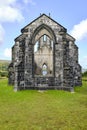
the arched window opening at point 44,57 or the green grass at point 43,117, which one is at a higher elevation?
the arched window opening at point 44,57

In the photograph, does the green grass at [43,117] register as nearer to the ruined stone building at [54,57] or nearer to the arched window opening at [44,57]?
the ruined stone building at [54,57]

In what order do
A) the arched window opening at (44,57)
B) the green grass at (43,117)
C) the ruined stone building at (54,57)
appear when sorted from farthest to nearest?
1. the arched window opening at (44,57)
2. the ruined stone building at (54,57)
3. the green grass at (43,117)

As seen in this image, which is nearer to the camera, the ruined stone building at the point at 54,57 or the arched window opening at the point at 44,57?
the ruined stone building at the point at 54,57

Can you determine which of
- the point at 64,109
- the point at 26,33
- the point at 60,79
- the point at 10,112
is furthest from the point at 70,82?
the point at 10,112

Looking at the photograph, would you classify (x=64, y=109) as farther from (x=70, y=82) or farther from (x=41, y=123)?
(x=70, y=82)

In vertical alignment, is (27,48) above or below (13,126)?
above

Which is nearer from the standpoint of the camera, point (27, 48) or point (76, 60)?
point (27, 48)

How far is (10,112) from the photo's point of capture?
14.0 metres

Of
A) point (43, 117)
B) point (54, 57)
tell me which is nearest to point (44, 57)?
point (54, 57)

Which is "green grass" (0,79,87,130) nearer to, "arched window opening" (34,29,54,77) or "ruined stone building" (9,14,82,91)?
"ruined stone building" (9,14,82,91)

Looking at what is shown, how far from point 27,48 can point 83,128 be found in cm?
1657

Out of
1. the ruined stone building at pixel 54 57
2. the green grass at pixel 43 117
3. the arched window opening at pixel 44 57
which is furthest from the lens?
the arched window opening at pixel 44 57

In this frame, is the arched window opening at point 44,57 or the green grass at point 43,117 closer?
the green grass at point 43,117

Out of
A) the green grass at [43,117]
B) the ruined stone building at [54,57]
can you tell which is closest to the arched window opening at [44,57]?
the ruined stone building at [54,57]
